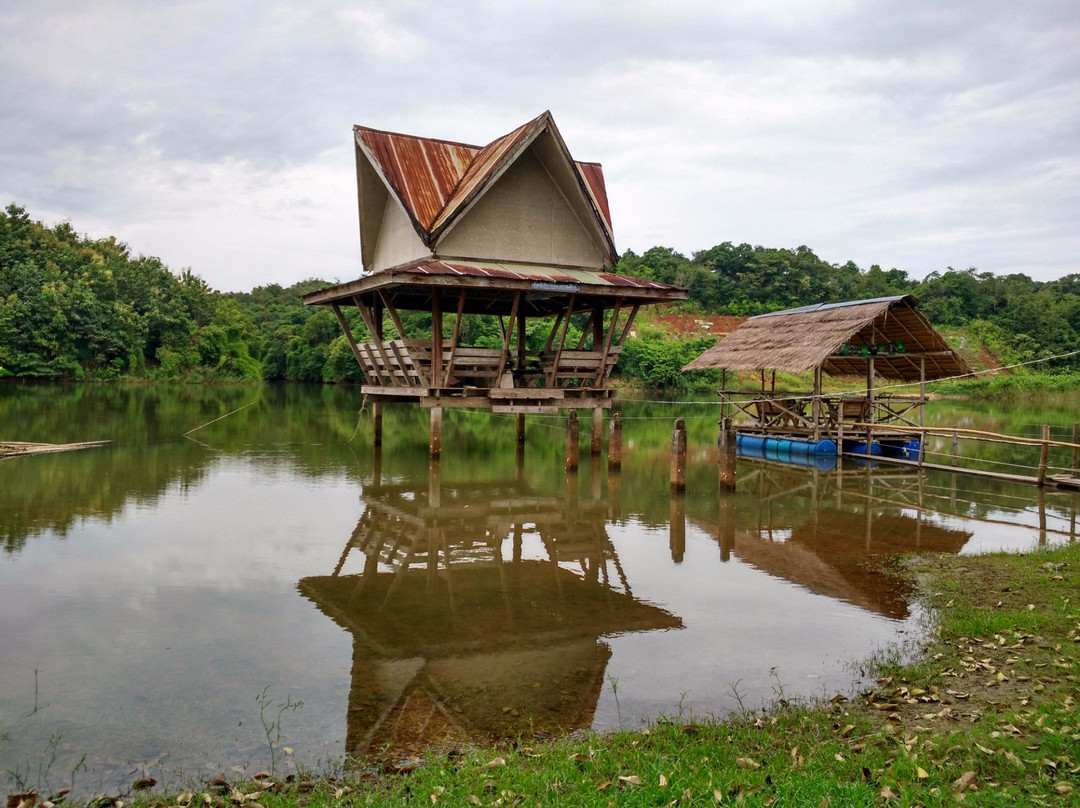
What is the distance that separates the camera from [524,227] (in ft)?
54.3

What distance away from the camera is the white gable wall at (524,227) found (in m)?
16.0

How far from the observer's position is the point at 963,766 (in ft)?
14.3

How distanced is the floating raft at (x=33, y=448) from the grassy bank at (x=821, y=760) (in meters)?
15.5

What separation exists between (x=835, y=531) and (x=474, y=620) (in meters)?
6.52

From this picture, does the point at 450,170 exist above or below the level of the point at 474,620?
above

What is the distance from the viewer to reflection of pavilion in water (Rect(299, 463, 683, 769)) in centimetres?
542

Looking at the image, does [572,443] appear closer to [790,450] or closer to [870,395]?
[790,450]

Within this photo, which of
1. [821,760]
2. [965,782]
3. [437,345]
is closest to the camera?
[965,782]

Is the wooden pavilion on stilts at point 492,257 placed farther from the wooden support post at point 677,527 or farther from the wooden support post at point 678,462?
the wooden support post at point 677,527

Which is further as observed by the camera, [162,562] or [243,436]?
[243,436]

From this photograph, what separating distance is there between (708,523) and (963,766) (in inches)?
315

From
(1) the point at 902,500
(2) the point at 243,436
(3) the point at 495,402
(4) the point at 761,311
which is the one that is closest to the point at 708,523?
(1) the point at 902,500

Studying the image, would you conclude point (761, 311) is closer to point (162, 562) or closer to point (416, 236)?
point (416, 236)

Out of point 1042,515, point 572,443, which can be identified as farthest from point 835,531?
point 572,443
